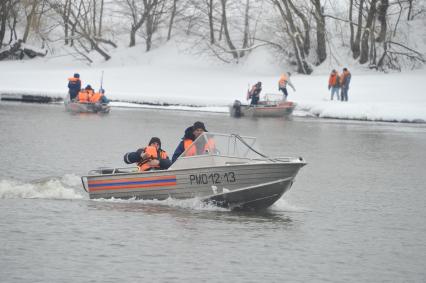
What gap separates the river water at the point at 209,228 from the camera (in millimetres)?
12547

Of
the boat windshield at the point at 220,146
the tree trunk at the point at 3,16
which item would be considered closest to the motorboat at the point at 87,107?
the tree trunk at the point at 3,16

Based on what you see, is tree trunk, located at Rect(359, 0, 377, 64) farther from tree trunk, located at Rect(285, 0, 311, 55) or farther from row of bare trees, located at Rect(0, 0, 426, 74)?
tree trunk, located at Rect(285, 0, 311, 55)

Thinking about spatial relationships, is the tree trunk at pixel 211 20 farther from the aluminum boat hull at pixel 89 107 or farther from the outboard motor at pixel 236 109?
the aluminum boat hull at pixel 89 107

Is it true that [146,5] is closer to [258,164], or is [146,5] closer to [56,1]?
[56,1]

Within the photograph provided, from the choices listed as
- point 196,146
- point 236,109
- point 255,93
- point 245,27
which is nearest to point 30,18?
point 245,27

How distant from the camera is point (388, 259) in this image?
543 inches

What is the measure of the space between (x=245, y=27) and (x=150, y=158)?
47.5 meters

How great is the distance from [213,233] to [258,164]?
7.00 feet

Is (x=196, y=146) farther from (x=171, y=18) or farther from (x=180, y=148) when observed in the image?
(x=171, y=18)

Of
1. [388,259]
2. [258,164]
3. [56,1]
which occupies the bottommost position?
[388,259]

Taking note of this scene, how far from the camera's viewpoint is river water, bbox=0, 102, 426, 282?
12.5m

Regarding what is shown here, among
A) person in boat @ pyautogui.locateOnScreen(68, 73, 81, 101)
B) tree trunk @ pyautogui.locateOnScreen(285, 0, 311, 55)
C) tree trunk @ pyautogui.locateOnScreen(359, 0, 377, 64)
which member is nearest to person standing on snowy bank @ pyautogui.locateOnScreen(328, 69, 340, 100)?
tree trunk @ pyautogui.locateOnScreen(359, 0, 377, 64)

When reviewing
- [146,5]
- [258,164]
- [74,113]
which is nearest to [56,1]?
[146,5]

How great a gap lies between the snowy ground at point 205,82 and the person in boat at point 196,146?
30213mm
